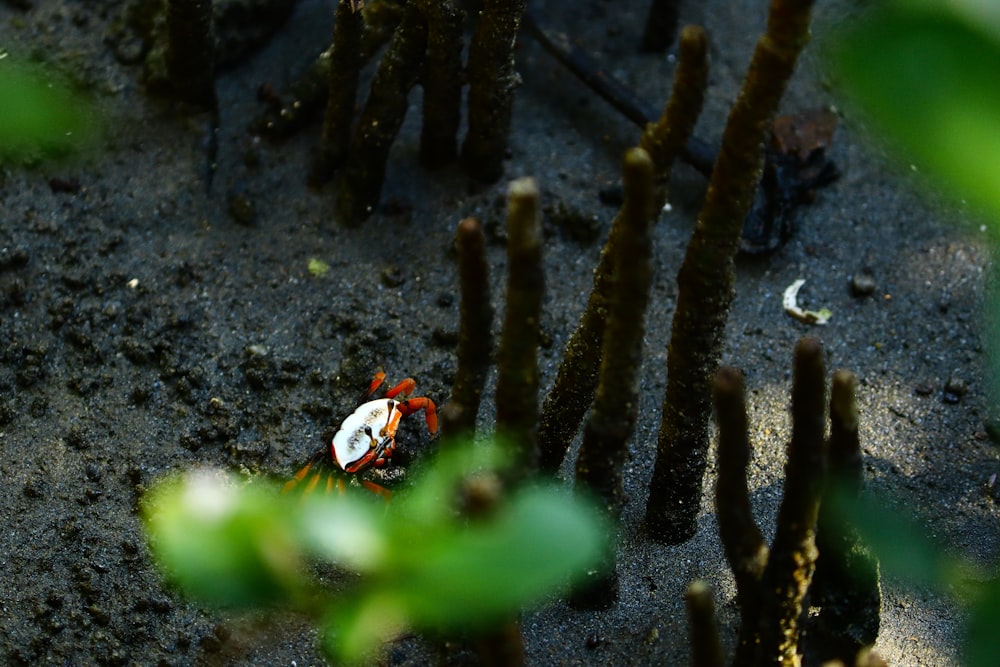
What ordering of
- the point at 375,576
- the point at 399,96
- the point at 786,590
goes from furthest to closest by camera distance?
the point at 399,96 < the point at 786,590 < the point at 375,576

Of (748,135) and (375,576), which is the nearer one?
(375,576)

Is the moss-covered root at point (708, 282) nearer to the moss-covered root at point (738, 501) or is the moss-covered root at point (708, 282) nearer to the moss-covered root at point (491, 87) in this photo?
the moss-covered root at point (738, 501)

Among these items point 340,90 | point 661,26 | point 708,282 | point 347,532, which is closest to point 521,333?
point 708,282

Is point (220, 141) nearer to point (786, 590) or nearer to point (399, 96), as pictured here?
point (399, 96)

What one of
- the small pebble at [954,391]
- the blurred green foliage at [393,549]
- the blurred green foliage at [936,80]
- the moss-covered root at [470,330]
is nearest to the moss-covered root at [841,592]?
the moss-covered root at [470,330]

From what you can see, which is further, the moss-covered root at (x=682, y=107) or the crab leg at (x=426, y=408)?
the crab leg at (x=426, y=408)

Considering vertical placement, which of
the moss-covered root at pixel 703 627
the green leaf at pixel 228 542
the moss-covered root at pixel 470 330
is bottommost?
the moss-covered root at pixel 703 627

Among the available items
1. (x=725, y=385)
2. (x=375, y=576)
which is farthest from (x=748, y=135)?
(x=375, y=576)

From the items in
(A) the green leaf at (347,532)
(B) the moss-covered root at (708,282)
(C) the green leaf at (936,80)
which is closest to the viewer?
(C) the green leaf at (936,80)
